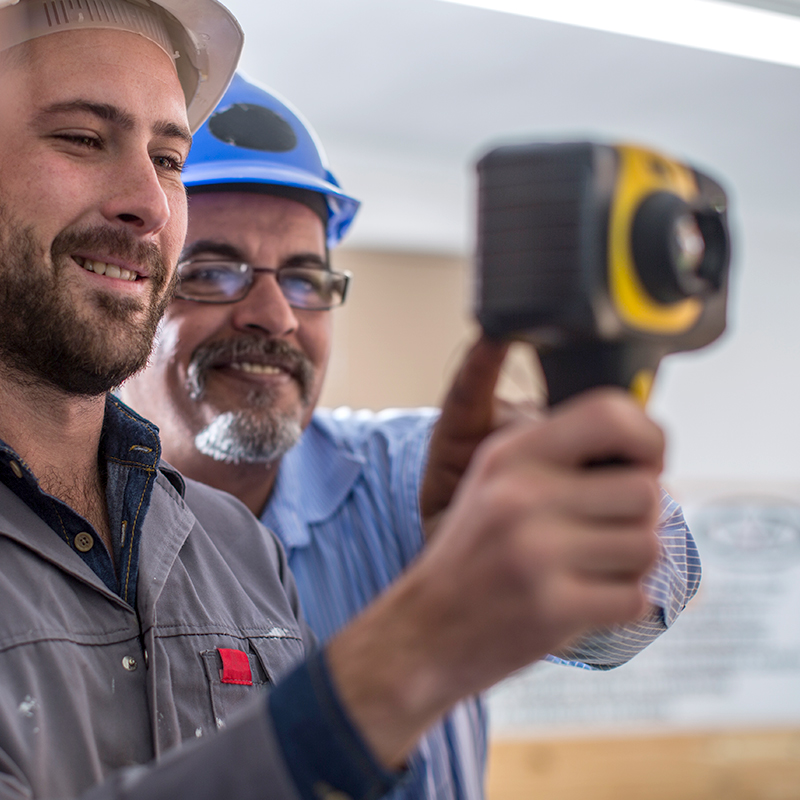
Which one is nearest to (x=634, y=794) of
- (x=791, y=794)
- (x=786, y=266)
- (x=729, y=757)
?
(x=729, y=757)

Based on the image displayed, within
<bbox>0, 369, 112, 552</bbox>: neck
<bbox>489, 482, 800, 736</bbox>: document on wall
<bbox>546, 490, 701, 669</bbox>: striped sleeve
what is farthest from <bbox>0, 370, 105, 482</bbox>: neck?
<bbox>489, 482, 800, 736</bbox>: document on wall

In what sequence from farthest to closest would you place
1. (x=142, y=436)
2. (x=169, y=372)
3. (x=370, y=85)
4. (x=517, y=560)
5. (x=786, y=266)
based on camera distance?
(x=786, y=266) → (x=370, y=85) → (x=169, y=372) → (x=142, y=436) → (x=517, y=560)

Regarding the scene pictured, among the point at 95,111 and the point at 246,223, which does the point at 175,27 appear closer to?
the point at 95,111

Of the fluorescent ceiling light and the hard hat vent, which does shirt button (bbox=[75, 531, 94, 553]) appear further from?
the fluorescent ceiling light

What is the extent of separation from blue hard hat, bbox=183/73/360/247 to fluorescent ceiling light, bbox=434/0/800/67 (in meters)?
0.99

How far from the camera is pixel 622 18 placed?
7.94 feet

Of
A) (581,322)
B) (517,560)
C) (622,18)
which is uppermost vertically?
(622,18)

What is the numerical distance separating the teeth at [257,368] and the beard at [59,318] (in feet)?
1.96

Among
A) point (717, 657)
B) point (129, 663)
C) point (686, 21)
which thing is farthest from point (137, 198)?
point (717, 657)

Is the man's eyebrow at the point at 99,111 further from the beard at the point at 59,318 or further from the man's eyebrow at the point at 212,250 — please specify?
the man's eyebrow at the point at 212,250

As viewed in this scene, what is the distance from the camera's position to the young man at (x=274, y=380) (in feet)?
4.79

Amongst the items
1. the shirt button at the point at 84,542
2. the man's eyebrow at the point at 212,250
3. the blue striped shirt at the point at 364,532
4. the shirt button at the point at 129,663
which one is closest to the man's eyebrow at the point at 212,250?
the man's eyebrow at the point at 212,250

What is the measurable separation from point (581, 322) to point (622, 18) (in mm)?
2252

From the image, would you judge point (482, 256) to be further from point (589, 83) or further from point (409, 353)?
point (409, 353)
